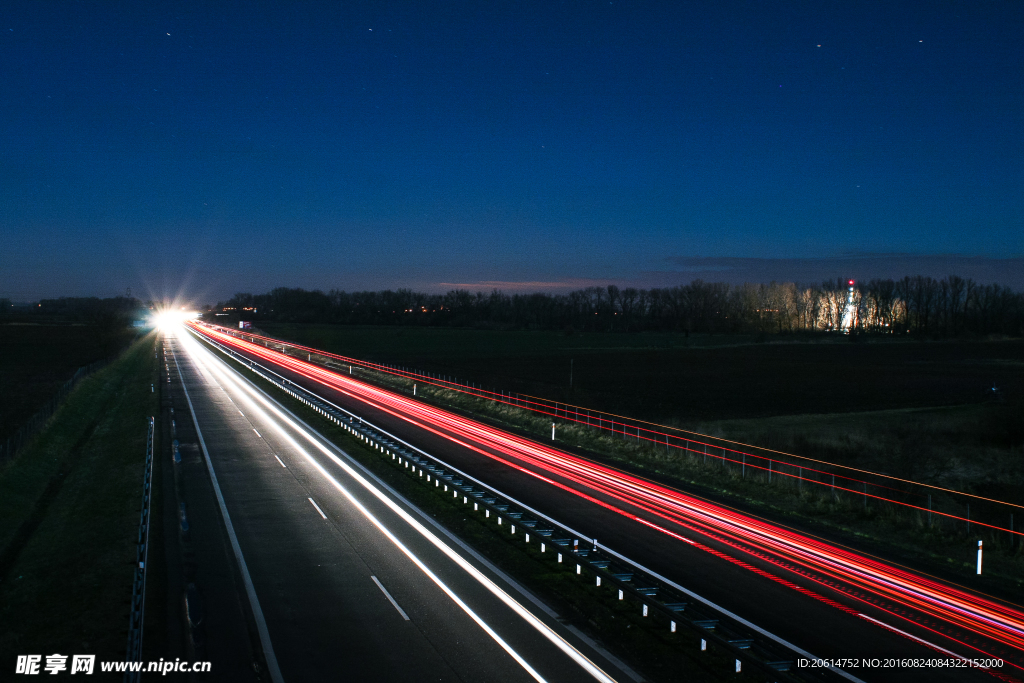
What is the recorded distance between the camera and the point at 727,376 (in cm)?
6969

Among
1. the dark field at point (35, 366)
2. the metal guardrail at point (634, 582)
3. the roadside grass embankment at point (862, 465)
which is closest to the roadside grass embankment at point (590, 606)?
the metal guardrail at point (634, 582)

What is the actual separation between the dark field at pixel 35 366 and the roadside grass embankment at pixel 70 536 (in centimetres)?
380

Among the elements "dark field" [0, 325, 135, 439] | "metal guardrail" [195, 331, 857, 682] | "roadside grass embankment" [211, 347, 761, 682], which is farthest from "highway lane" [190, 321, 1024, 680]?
"dark field" [0, 325, 135, 439]

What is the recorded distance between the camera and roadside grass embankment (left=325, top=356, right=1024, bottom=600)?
57.6 ft

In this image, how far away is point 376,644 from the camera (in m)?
11.7

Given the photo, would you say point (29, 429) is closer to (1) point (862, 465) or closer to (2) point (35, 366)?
(1) point (862, 465)

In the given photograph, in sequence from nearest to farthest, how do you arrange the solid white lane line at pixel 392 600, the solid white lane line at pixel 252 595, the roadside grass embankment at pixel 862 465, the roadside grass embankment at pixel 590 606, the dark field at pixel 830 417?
the solid white lane line at pixel 252 595 < the roadside grass embankment at pixel 590 606 < the solid white lane line at pixel 392 600 < the roadside grass embankment at pixel 862 465 < the dark field at pixel 830 417

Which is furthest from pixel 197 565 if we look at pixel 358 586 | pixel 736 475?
pixel 736 475

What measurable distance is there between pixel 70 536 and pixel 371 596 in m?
11.0

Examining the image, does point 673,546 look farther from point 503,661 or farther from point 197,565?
point 197,565

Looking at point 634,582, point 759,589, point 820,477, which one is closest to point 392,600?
point 634,582

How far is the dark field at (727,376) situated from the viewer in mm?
48938

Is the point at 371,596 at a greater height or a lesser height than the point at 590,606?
lesser

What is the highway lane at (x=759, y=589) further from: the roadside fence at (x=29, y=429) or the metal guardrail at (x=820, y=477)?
the roadside fence at (x=29, y=429)
